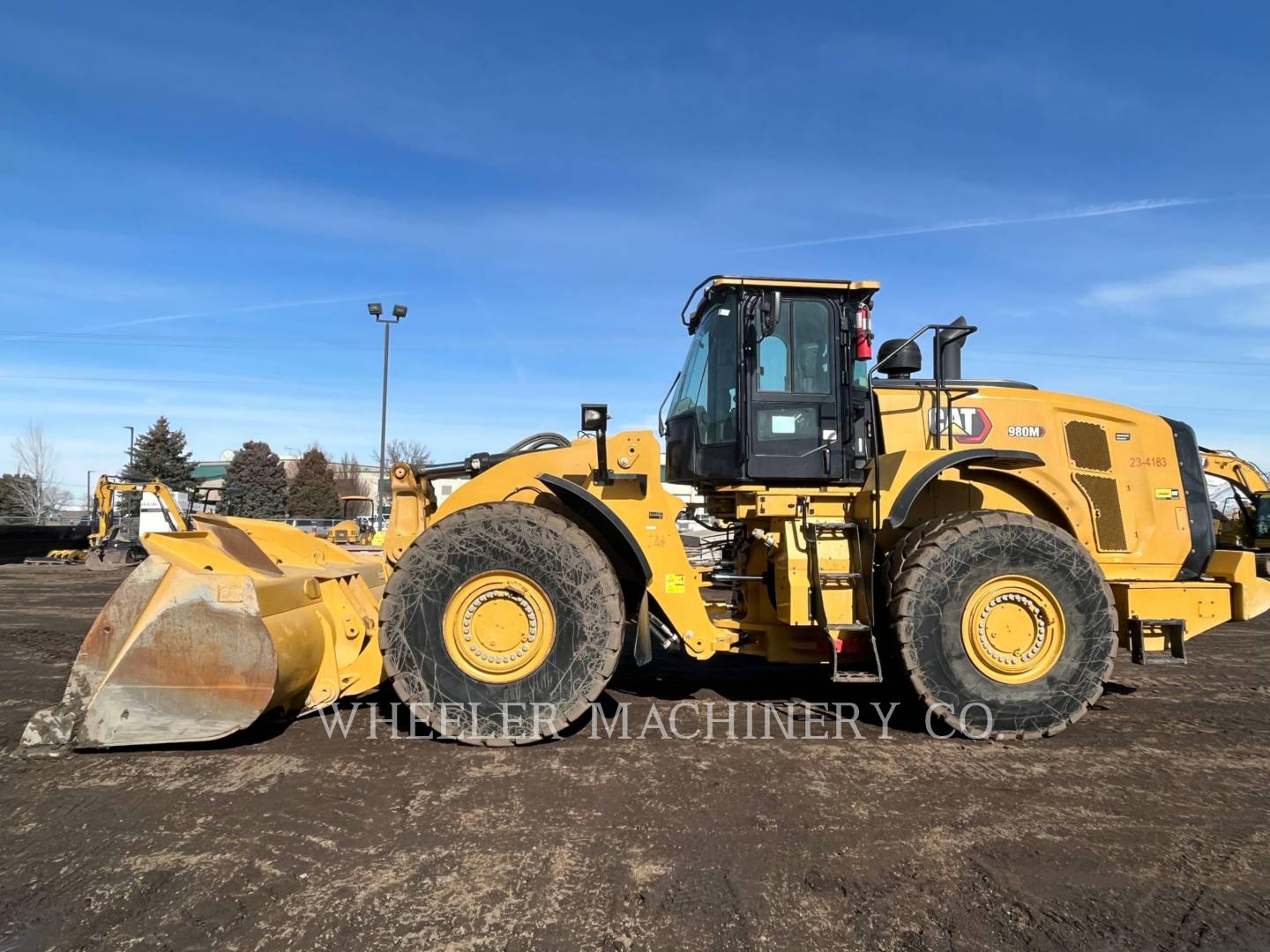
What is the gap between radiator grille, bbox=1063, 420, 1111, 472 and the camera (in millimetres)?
5312

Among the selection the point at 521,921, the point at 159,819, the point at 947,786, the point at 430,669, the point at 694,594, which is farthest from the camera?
the point at 694,594

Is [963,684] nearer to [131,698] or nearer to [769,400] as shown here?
[769,400]

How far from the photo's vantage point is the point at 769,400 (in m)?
5.02

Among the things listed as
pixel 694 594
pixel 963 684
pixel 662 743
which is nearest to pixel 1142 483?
pixel 963 684

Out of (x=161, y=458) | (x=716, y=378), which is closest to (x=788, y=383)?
(x=716, y=378)

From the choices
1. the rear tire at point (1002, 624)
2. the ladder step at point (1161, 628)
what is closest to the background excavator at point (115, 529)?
the rear tire at point (1002, 624)

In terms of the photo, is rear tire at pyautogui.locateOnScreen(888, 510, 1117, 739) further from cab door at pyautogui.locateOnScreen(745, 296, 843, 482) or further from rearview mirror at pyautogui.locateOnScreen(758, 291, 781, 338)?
rearview mirror at pyautogui.locateOnScreen(758, 291, 781, 338)

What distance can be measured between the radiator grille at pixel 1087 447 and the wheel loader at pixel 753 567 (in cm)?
2

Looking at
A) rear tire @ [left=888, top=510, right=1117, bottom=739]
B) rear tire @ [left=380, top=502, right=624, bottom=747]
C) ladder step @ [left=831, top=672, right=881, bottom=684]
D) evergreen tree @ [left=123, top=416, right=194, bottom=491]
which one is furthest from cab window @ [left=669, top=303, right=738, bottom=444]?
evergreen tree @ [left=123, top=416, right=194, bottom=491]

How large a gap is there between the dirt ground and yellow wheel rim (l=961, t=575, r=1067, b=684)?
1.48 feet

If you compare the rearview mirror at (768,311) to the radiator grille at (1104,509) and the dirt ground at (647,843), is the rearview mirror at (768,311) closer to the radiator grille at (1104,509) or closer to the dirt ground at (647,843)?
the radiator grille at (1104,509)

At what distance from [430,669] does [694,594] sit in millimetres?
1689

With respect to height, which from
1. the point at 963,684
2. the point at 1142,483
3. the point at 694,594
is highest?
the point at 1142,483

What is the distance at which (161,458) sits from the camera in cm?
4059
